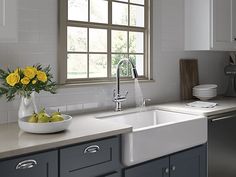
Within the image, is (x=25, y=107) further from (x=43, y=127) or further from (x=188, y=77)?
(x=188, y=77)

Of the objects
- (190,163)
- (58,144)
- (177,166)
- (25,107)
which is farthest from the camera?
(190,163)

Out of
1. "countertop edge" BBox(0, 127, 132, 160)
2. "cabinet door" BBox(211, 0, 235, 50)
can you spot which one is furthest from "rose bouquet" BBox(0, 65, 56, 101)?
"cabinet door" BBox(211, 0, 235, 50)

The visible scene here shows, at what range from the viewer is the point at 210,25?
3.37 m

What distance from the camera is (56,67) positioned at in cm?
257

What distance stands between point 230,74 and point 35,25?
8.40ft

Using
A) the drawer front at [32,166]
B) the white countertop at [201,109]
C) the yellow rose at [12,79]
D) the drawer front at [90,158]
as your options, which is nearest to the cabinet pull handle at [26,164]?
the drawer front at [32,166]

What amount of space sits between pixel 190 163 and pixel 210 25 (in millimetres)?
1490

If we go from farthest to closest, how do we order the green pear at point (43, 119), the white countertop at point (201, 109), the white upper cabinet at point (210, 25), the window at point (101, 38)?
1. the white upper cabinet at point (210, 25)
2. the white countertop at point (201, 109)
3. the window at point (101, 38)
4. the green pear at point (43, 119)

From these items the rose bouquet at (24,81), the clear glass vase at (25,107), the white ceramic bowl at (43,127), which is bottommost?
the white ceramic bowl at (43,127)

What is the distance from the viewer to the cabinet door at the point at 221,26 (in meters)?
3.38

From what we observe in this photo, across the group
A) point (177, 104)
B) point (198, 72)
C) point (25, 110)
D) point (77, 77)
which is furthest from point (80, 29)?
point (198, 72)

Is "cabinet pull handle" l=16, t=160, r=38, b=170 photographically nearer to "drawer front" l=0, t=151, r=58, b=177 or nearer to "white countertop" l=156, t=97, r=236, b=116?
"drawer front" l=0, t=151, r=58, b=177

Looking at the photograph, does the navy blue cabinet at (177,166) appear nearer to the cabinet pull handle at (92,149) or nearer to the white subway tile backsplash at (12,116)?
the cabinet pull handle at (92,149)

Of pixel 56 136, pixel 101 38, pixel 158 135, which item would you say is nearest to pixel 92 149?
pixel 56 136
